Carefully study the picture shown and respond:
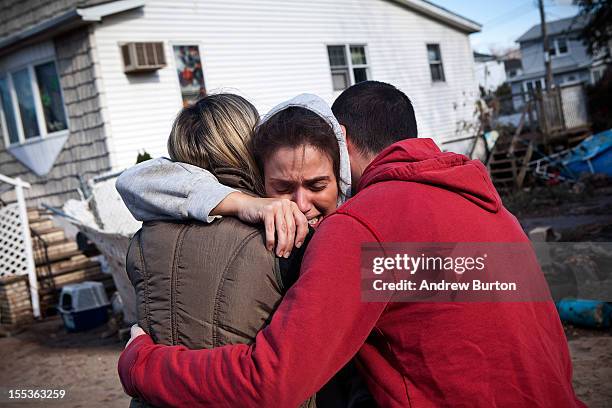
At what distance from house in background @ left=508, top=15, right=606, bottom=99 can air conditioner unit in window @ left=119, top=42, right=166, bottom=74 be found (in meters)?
46.2

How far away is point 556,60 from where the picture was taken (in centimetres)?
5584

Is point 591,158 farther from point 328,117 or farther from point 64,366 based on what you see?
point 328,117

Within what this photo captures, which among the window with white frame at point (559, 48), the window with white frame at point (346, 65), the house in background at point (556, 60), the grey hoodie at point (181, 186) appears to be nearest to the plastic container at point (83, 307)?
the grey hoodie at point (181, 186)

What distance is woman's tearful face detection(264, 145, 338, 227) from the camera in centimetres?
195

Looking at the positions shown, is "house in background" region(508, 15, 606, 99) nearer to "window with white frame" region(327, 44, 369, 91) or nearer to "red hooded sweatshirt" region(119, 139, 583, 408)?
"window with white frame" region(327, 44, 369, 91)

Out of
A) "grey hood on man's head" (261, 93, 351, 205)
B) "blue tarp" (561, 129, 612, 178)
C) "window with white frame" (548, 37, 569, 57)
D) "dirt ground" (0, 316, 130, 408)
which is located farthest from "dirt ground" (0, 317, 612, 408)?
"window with white frame" (548, 37, 569, 57)

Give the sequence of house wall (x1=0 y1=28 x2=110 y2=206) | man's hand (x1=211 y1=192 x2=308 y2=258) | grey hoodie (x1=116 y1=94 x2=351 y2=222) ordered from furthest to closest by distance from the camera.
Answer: house wall (x1=0 y1=28 x2=110 y2=206)
grey hoodie (x1=116 y1=94 x2=351 y2=222)
man's hand (x1=211 y1=192 x2=308 y2=258)

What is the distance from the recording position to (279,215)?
169cm

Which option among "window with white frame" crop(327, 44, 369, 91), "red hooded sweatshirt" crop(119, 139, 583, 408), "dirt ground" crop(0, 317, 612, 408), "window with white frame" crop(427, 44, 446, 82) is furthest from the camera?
"window with white frame" crop(427, 44, 446, 82)

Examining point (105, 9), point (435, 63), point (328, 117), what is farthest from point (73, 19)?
point (435, 63)

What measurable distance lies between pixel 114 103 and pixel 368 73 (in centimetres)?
798

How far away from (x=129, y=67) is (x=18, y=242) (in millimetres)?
3663

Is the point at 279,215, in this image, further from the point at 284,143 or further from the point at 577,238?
the point at 577,238

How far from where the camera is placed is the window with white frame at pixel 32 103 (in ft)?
38.9
